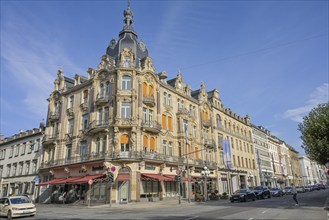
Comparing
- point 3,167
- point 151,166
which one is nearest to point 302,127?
point 151,166

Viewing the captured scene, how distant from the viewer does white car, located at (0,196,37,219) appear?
53.6ft

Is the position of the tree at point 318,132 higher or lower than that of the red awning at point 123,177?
higher

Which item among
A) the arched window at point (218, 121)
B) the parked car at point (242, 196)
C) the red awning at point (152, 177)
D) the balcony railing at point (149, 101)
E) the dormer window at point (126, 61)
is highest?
the dormer window at point (126, 61)

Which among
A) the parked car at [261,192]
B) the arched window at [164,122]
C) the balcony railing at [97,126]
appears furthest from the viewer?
the arched window at [164,122]

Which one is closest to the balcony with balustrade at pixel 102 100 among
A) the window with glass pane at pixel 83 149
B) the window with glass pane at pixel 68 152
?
the window with glass pane at pixel 83 149

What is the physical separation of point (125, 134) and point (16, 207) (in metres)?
15.1

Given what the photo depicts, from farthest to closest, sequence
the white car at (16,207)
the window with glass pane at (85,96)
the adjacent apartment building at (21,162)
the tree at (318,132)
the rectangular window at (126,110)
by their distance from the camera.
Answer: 1. the adjacent apartment building at (21,162)
2. the window with glass pane at (85,96)
3. the rectangular window at (126,110)
4. the tree at (318,132)
5. the white car at (16,207)

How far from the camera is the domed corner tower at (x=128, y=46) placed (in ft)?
109

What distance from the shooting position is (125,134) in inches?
1192

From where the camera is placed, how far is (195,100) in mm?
44125

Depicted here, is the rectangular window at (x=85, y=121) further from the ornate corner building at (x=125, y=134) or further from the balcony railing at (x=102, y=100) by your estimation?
the balcony railing at (x=102, y=100)

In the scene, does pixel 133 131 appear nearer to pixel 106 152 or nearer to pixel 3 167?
pixel 106 152

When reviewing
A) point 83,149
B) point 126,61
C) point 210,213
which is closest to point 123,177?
point 83,149

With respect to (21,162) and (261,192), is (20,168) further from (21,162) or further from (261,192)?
(261,192)
